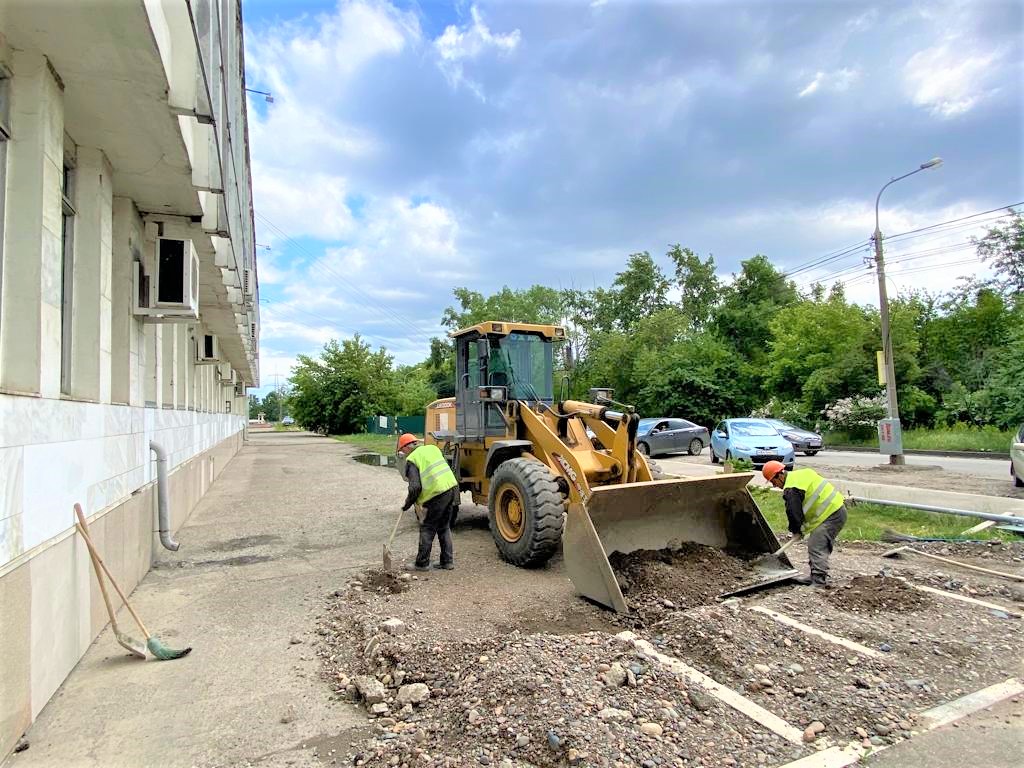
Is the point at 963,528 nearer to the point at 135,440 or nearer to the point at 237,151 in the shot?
the point at 135,440

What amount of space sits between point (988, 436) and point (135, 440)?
24176 mm

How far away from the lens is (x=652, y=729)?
3213 mm

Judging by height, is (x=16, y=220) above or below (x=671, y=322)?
below

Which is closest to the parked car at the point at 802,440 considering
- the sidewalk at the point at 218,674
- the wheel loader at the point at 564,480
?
the wheel loader at the point at 564,480

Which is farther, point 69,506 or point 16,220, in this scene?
point 69,506

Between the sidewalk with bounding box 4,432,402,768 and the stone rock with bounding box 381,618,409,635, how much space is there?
1.86 ft

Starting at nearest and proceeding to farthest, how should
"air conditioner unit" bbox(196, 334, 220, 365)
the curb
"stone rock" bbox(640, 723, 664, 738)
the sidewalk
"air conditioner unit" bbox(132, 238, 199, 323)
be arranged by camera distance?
"stone rock" bbox(640, 723, 664, 738)
the sidewalk
"air conditioner unit" bbox(132, 238, 199, 323)
"air conditioner unit" bbox(196, 334, 220, 365)
the curb

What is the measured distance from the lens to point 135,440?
6457mm

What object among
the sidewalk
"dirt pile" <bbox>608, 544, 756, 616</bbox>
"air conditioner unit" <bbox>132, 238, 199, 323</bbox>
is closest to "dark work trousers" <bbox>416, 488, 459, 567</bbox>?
the sidewalk

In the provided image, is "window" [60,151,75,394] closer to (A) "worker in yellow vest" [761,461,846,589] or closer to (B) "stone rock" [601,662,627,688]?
(B) "stone rock" [601,662,627,688]

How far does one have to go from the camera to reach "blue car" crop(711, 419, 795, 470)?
15.2 metres

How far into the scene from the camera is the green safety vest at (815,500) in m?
5.70

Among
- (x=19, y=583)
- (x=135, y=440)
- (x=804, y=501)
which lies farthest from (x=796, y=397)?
(x=19, y=583)

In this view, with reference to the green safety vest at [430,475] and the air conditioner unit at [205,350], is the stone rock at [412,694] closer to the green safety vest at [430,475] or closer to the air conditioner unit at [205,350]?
the green safety vest at [430,475]
